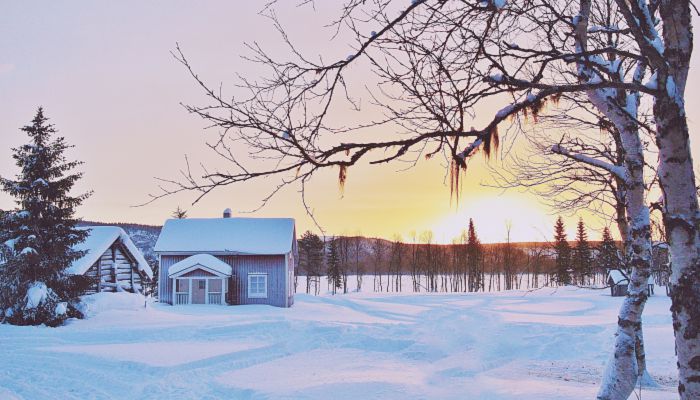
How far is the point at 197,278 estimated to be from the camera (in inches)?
1305

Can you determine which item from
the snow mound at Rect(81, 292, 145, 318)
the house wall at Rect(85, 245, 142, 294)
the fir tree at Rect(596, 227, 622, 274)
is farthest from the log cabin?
the fir tree at Rect(596, 227, 622, 274)

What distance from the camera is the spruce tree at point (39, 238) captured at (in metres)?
22.8

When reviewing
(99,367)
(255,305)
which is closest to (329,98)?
(99,367)

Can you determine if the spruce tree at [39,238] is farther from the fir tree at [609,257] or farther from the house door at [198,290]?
the fir tree at [609,257]

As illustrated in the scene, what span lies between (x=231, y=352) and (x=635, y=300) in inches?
461

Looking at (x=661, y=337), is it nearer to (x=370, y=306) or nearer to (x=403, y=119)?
(x=403, y=119)

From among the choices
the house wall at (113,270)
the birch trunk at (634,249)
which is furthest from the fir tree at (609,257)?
the house wall at (113,270)

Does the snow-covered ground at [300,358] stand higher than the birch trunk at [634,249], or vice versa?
the birch trunk at [634,249]

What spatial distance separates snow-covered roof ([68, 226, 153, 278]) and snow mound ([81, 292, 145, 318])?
144cm

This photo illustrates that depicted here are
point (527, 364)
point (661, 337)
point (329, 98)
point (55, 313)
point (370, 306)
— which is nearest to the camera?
point (329, 98)

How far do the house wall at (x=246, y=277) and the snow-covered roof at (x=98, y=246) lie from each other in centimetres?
201

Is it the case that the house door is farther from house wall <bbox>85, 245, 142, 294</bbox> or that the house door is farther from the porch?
house wall <bbox>85, 245, 142, 294</bbox>

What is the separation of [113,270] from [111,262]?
1.46 ft

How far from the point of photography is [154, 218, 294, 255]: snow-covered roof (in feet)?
112
